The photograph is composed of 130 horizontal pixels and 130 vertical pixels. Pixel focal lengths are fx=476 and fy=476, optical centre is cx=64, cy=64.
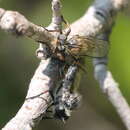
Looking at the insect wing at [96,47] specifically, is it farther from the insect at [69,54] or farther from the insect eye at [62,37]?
the insect eye at [62,37]

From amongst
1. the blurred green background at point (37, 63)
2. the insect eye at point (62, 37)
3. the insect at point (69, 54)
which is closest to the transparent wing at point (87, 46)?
the insect at point (69, 54)

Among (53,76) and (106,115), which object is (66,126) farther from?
(53,76)

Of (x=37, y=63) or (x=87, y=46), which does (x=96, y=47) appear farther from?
(x=37, y=63)

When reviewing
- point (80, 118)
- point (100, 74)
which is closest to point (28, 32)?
point (100, 74)

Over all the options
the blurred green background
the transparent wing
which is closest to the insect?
the transparent wing

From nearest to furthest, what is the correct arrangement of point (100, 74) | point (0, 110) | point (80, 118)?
point (100, 74) → point (0, 110) → point (80, 118)

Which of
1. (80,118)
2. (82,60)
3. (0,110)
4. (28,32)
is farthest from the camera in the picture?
(80,118)

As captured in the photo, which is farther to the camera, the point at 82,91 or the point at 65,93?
the point at 82,91

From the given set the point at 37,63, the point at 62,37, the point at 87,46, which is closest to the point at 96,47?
the point at 87,46
